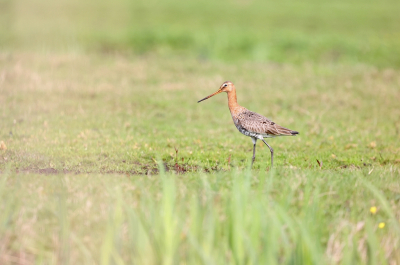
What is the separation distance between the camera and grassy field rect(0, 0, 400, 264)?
18.6 feet

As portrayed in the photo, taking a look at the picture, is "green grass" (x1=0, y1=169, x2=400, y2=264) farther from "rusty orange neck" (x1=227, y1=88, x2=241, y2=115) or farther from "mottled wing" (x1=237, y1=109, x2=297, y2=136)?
"rusty orange neck" (x1=227, y1=88, x2=241, y2=115)

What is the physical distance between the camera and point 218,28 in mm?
24375

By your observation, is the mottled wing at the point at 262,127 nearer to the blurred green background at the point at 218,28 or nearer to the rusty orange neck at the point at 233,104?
the rusty orange neck at the point at 233,104

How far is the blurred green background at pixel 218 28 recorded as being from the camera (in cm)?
1991

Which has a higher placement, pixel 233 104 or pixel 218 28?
pixel 218 28

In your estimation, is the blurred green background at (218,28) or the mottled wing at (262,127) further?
the blurred green background at (218,28)

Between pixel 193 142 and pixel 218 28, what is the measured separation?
1473cm

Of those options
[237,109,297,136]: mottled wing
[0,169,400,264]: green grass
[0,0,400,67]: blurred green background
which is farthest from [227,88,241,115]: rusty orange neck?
[0,0,400,67]: blurred green background

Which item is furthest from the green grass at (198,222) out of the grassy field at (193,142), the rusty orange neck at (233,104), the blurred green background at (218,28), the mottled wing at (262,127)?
the blurred green background at (218,28)

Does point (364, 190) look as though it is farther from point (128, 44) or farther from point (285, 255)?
point (128, 44)

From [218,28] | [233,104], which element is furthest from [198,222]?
[218,28]

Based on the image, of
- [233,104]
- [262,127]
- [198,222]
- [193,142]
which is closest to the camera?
[198,222]

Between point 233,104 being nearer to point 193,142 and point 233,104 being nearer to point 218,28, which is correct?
point 193,142

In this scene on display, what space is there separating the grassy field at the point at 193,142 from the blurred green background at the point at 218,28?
0.41 feet
